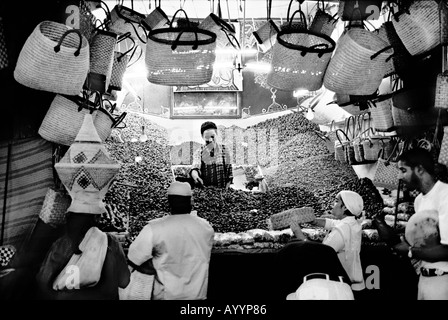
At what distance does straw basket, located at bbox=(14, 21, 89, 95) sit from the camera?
2.07 metres

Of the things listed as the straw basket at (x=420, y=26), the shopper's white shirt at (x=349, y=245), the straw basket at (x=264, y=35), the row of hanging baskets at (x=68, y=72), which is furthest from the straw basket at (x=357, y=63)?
the row of hanging baskets at (x=68, y=72)

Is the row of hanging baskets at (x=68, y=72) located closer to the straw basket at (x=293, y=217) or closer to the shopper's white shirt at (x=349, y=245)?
the straw basket at (x=293, y=217)

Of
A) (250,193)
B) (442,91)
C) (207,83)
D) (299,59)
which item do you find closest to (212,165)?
(250,193)

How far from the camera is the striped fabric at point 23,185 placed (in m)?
2.40

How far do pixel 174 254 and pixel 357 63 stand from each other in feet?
4.65

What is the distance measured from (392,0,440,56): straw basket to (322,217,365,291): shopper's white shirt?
113 centimetres

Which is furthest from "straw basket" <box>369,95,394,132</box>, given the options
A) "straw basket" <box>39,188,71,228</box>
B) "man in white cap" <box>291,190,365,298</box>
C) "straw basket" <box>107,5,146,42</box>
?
"straw basket" <box>39,188,71,228</box>

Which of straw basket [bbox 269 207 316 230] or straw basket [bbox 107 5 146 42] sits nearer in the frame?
straw basket [bbox 269 207 316 230]

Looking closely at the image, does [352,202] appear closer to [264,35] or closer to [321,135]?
[264,35]

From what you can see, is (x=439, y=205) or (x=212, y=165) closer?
(x=439, y=205)

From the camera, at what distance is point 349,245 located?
9.98 ft

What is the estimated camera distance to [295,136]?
5922 millimetres

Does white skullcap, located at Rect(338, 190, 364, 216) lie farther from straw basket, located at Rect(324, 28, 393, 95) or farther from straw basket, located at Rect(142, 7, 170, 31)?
straw basket, located at Rect(142, 7, 170, 31)
